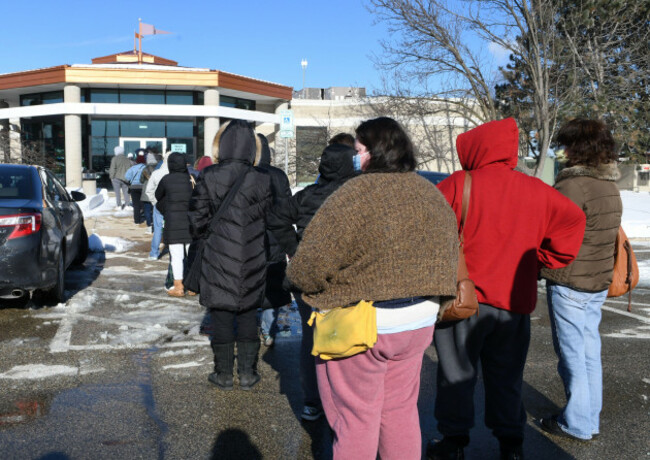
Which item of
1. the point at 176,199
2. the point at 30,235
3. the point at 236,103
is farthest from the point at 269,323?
the point at 236,103

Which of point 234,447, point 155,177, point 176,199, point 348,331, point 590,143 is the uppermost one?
point 590,143

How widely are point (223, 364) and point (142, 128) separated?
24.2 meters

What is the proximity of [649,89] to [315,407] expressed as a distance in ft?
78.2

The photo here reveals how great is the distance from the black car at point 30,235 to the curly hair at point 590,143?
16.8 feet

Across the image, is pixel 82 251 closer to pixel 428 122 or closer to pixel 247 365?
pixel 247 365

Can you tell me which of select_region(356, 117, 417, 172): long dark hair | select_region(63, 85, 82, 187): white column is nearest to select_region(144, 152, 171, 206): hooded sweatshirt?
select_region(356, 117, 417, 172): long dark hair

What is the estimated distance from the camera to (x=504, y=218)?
Result: 3.21 meters

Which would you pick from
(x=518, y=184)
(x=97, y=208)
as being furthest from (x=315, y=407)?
(x=97, y=208)

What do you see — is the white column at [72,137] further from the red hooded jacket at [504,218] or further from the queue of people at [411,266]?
the red hooded jacket at [504,218]

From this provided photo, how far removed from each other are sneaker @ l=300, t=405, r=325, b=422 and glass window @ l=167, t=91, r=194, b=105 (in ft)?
80.7

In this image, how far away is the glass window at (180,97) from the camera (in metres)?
26.9

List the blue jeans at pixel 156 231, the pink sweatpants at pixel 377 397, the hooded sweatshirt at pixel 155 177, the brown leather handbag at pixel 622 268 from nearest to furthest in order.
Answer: the pink sweatpants at pixel 377 397 < the brown leather handbag at pixel 622 268 < the blue jeans at pixel 156 231 < the hooded sweatshirt at pixel 155 177

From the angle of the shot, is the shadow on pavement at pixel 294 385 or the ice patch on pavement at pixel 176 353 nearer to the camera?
the shadow on pavement at pixel 294 385

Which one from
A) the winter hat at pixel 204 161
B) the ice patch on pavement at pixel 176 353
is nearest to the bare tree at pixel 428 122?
the winter hat at pixel 204 161
